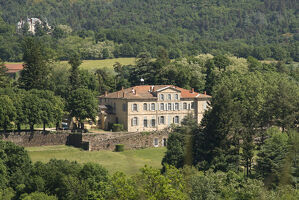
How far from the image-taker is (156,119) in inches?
3191

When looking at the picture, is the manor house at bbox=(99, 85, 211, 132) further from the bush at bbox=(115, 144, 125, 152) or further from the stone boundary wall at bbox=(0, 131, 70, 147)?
the stone boundary wall at bbox=(0, 131, 70, 147)

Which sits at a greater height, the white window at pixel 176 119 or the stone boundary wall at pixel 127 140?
the white window at pixel 176 119

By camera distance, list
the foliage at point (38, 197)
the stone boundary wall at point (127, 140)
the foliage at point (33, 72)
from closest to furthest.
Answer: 1. the foliage at point (38, 197)
2. the stone boundary wall at point (127, 140)
3. the foliage at point (33, 72)

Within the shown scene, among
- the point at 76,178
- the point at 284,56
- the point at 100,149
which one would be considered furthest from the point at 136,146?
the point at 284,56

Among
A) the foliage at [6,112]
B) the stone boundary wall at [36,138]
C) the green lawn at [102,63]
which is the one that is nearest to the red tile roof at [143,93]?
the stone boundary wall at [36,138]

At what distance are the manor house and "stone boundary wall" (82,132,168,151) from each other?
13.0 feet

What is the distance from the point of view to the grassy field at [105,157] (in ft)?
212

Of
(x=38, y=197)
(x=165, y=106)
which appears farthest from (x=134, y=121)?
(x=38, y=197)

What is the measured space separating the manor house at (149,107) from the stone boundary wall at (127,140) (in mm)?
3959

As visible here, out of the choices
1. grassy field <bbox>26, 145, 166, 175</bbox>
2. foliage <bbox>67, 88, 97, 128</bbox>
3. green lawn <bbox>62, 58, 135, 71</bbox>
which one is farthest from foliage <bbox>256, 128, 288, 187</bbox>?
green lawn <bbox>62, 58, 135, 71</bbox>

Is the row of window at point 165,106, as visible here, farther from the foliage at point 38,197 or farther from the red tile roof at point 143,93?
the foliage at point 38,197

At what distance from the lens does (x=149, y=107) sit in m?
80.6

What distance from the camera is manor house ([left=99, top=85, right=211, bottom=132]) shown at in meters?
79.4

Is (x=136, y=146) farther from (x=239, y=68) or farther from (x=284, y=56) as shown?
(x=284, y=56)
